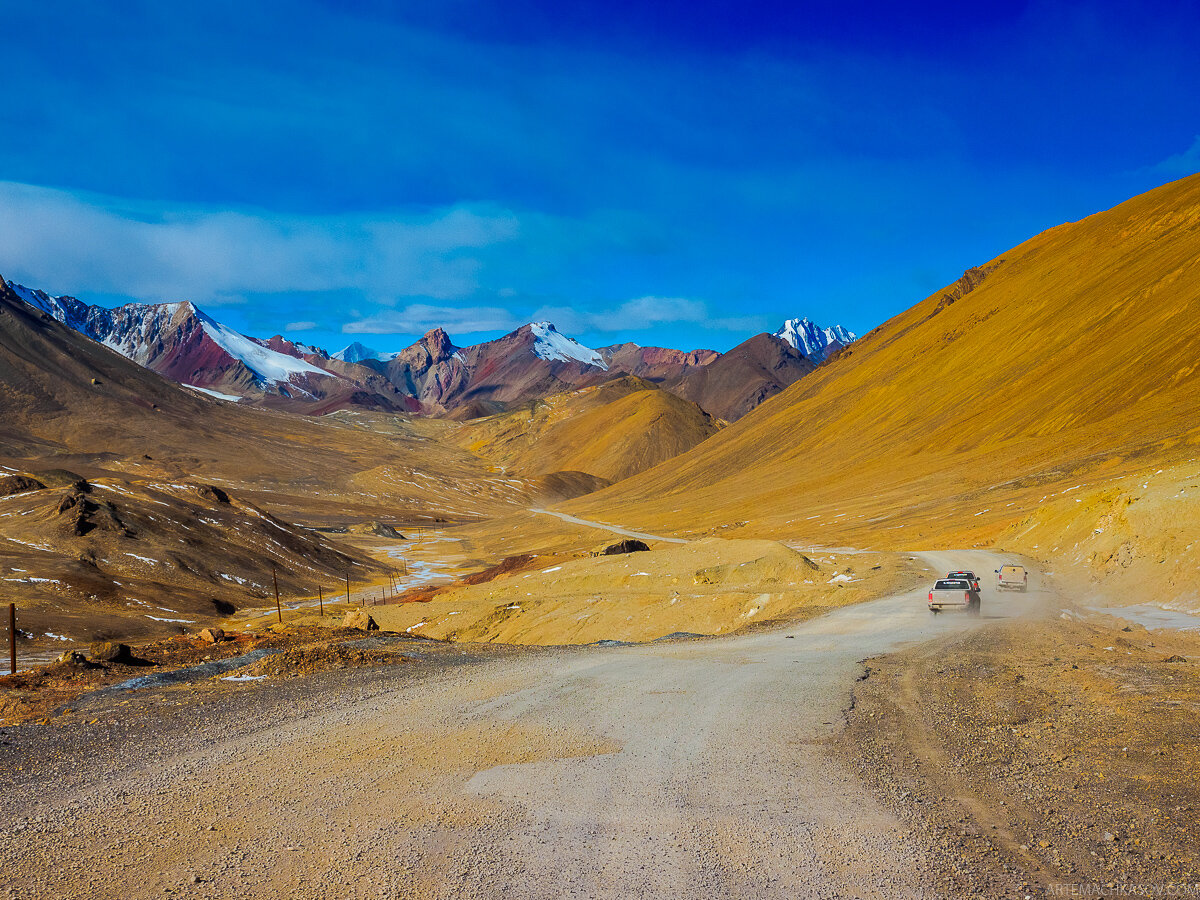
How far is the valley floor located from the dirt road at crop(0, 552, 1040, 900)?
0.09 ft

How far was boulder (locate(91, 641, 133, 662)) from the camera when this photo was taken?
17.5 metres

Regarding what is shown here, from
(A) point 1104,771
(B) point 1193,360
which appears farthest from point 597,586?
(B) point 1193,360

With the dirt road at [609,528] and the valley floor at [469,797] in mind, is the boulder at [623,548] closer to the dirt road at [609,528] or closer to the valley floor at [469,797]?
the dirt road at [609,528]

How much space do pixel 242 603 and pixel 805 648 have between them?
51.7 m

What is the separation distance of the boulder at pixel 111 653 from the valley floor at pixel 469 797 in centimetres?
461

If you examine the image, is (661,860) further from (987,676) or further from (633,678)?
Answer: (987,676)

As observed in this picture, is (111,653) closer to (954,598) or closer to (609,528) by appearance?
(954,598)

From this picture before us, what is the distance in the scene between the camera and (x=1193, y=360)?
8475 centimetres

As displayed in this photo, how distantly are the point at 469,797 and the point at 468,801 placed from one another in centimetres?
13

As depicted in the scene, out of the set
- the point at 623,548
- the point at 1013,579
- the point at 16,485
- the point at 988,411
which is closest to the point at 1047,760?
the point at 1013,579

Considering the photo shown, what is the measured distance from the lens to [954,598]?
26.1 meters

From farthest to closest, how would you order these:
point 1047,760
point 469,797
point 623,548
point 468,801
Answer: point 623,548, point 1047,760, point 469,797, point 468,801

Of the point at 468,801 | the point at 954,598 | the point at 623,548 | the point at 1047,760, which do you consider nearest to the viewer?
the point at 468,801

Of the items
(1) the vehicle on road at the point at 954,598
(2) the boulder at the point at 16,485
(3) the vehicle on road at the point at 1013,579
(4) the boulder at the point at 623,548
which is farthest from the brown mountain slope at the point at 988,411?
(2) the boulder at the point at 16,485
